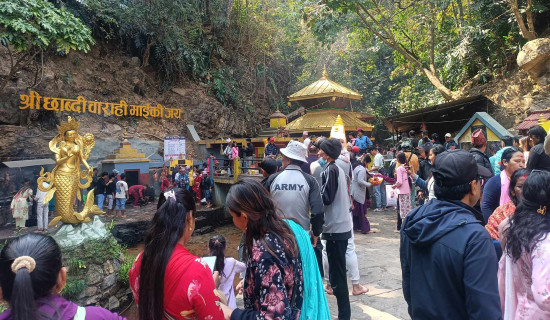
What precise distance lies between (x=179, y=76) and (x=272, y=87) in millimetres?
7311

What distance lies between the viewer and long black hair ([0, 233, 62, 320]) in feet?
3.81

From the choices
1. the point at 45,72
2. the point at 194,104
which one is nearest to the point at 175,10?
the point at 194,104

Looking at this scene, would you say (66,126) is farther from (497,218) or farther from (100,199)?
(497,218)

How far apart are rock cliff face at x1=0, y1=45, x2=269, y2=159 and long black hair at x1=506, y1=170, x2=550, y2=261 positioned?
16.7m

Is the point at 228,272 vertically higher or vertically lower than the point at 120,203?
higher

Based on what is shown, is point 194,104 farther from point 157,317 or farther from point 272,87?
point 157,317

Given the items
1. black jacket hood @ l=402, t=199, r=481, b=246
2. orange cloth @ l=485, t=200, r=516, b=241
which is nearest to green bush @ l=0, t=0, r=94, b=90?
black jacket hood @ l=402, t=199, r=481, b=246

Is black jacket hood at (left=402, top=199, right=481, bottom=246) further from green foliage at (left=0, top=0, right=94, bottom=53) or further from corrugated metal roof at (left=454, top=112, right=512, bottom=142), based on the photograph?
green foliage at (left=0, top=0, right=94, bottom=53)

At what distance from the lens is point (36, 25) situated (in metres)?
8.78

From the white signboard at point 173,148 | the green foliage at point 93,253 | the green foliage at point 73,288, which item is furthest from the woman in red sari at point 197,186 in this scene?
the green foliage at point 73,288

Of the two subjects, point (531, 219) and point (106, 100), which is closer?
point (531, 219)

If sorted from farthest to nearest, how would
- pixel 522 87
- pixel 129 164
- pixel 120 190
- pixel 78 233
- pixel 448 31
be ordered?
pixel 129 164 → pixel 448 31 → pixel 120 190 → pixel 522 87 → pixel 78 233

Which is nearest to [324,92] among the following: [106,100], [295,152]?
[295,152]

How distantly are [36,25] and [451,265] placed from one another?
10640 millimetres
